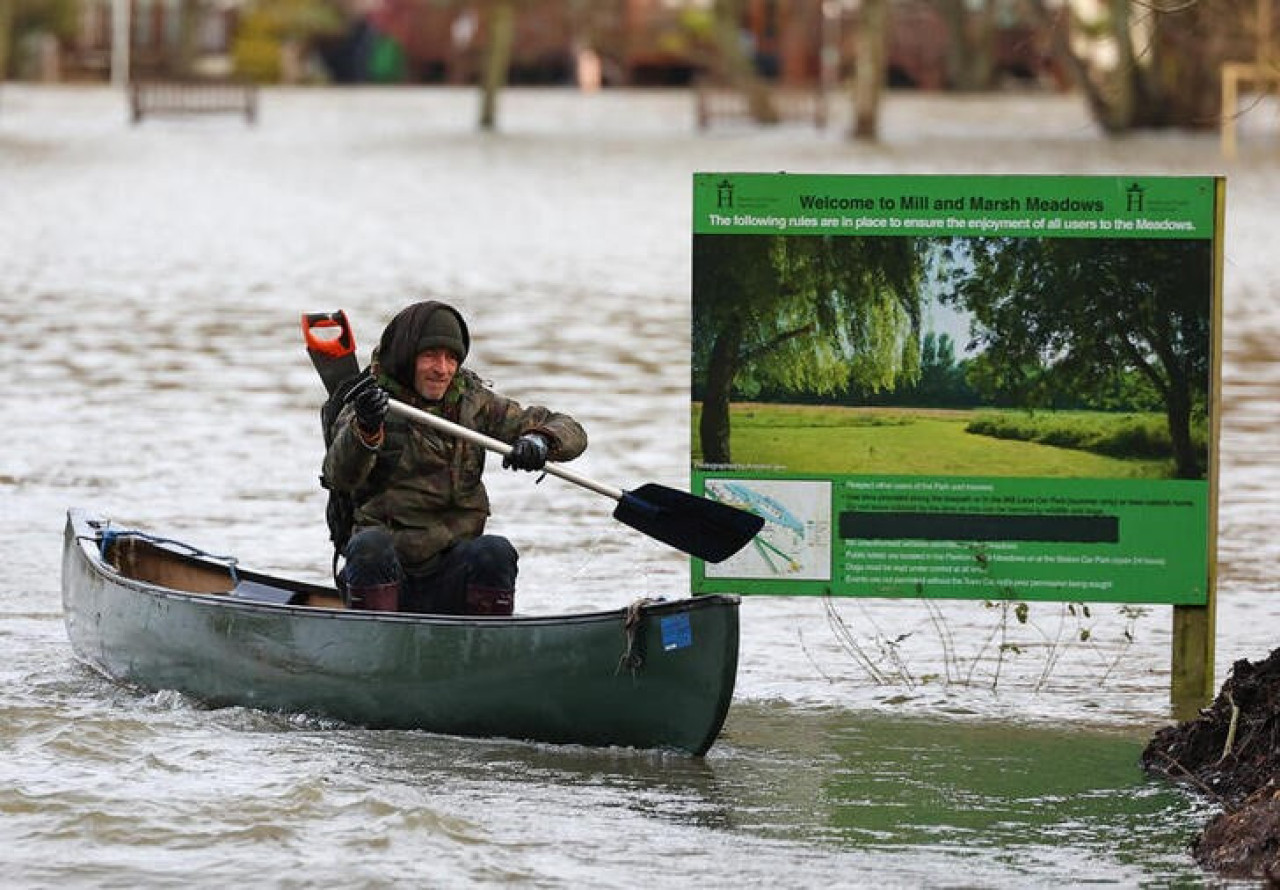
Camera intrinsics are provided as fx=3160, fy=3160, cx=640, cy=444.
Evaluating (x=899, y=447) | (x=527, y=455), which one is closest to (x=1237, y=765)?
(x=899, y=447)

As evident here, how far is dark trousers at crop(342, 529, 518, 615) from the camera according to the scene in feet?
31.6

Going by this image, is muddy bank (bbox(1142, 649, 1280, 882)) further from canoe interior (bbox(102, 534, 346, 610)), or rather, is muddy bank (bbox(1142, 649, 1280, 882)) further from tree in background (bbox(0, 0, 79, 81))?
tree in background (bbox(0, 0, 79, 81))

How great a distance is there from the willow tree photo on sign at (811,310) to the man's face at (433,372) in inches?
34.4

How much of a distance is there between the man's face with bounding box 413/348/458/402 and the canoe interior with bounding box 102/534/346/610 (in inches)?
49.0

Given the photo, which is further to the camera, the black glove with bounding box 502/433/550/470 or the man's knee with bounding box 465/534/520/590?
the man's knee with bounding box 465/534/520/590

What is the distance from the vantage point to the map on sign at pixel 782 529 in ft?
32.9

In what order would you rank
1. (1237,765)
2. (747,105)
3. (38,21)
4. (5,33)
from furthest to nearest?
(38,21)
(5,33)
(747,105)
(1237,765)

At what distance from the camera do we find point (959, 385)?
10086 millimetres

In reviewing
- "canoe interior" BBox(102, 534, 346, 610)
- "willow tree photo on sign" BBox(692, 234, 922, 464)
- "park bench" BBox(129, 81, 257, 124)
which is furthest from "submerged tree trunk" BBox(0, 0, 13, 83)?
"willow tree photo on sign" BBox(692, 234, 922, 464)

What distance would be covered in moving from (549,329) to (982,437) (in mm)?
12334

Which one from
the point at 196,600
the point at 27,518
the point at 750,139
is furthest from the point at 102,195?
the point at 196,600

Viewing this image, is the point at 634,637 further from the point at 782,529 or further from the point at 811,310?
the point at 811,310

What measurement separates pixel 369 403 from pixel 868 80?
36.6 meters

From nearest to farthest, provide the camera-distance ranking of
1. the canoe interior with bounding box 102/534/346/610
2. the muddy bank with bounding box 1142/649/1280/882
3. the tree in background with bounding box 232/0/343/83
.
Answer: the muddy bank with bounding box 1142/649/1280/882
the canoe interior with bounding box 102/534/346/610
the tree in background with bounding box 232/0/343/83
